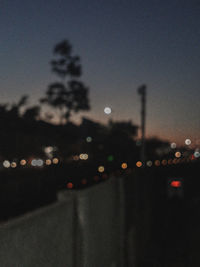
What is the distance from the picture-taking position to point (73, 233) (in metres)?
3.87

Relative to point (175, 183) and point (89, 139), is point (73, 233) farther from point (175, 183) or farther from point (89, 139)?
point (89, 139)

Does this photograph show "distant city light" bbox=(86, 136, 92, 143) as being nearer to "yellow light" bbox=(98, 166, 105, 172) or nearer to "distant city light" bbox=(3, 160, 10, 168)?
"distant city light" bbox=(3, 160, 10, 168)

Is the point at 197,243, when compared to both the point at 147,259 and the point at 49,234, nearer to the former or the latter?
the point at 147,259

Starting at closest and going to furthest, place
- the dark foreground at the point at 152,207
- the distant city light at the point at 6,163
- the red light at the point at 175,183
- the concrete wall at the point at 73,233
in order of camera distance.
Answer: the concrete wall at the point at 73,233
the dark foreground at the point at 152,207
the red light at the point at 175,183
the distant city light at the point at 6,163

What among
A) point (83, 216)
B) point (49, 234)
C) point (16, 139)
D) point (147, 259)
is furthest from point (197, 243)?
point (16, 139)

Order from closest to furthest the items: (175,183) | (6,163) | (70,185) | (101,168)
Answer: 1. (175,183)
2. (70,185)
3. (101,168)
4. (6,163)

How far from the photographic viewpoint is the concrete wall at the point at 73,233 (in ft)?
8.86

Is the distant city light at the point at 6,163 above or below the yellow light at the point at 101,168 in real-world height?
above

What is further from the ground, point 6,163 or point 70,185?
point 6,163

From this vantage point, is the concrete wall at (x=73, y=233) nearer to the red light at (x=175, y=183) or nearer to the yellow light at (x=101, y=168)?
the red light at (x=175, y=183)

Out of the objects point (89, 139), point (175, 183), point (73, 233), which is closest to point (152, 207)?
point (175, 183)

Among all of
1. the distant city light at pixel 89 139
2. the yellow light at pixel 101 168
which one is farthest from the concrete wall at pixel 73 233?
the distant city light at pixel 89 139

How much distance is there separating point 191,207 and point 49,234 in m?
11.8

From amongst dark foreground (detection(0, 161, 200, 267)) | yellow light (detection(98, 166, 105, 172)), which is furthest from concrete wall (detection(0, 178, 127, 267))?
yellow light (detection(98, 166, 105, 172))
